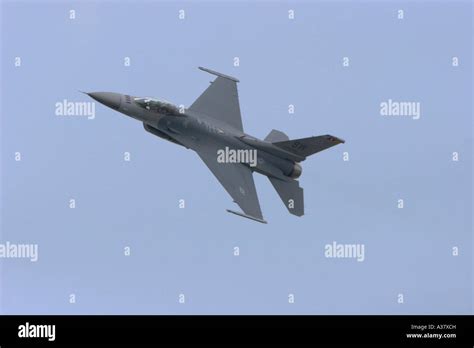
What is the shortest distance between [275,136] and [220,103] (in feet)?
9.13

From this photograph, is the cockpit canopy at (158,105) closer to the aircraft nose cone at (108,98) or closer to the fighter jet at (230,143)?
the fighter jet at (230,143)

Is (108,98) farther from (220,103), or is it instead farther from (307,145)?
(307,145)

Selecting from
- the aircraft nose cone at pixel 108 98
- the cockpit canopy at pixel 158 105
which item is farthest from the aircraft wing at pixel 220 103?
the aircraft nose cone at pixel 108 98

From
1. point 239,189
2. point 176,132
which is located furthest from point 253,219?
point 176,132

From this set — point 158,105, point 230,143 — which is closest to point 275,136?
point 230,143

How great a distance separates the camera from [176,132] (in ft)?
127

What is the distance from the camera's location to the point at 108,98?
37.8m

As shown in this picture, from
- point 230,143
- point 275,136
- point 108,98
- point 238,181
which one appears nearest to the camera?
point 108,98
